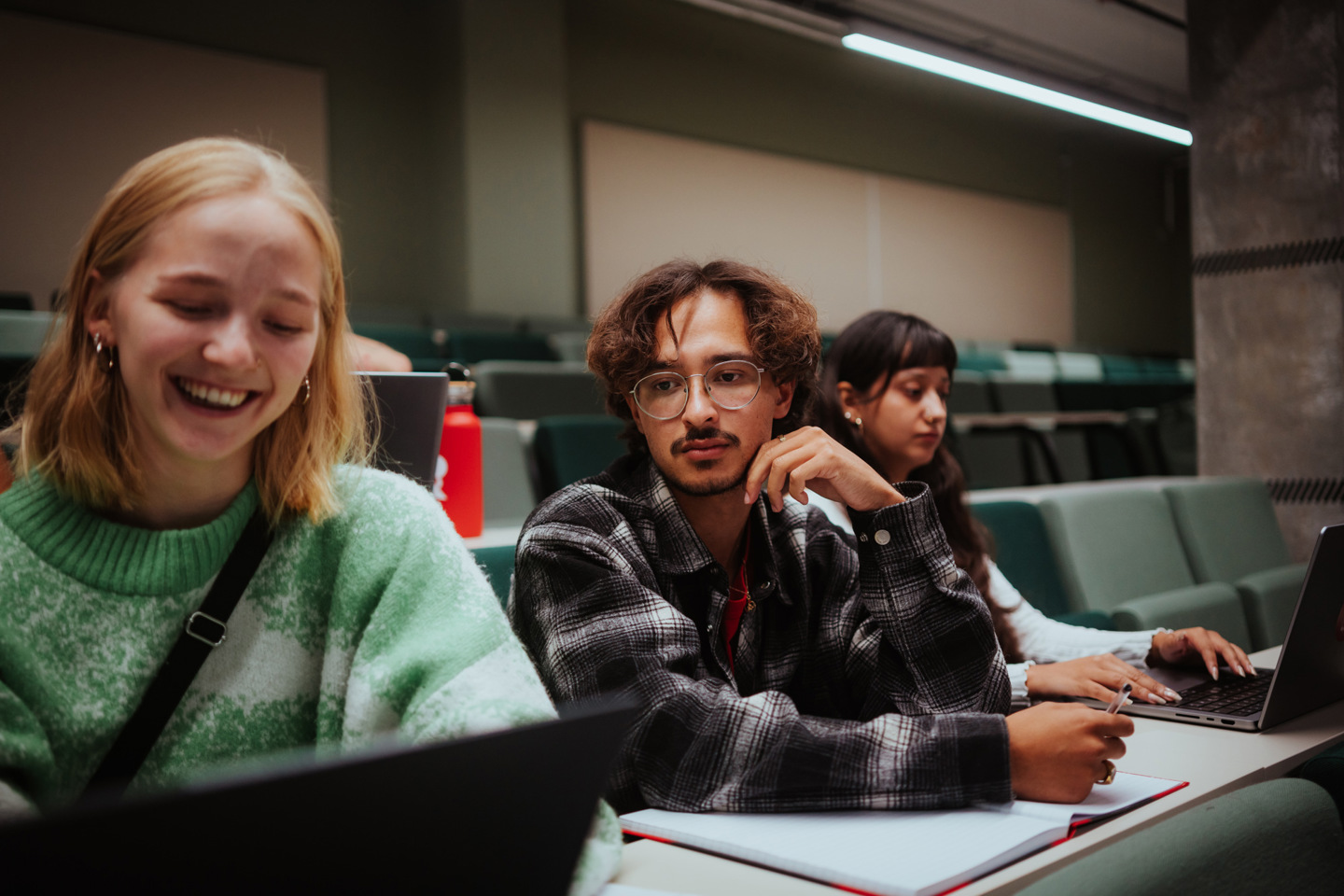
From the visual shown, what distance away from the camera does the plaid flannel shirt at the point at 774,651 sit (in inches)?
36.8

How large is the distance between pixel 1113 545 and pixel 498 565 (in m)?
1.92

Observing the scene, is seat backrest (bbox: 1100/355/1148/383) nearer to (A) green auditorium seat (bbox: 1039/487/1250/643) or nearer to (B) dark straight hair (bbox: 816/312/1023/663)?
(A) green auditorium seat (bbox: 1039/487/1250/643)

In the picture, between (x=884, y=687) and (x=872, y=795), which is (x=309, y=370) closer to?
(x=872, y=795)

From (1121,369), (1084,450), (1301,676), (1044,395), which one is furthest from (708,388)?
(1121,369)

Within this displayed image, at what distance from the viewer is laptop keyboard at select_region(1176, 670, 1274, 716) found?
1.30 m

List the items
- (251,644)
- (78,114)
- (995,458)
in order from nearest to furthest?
1. (251,644)
2. (995,458)
3. (78,114)

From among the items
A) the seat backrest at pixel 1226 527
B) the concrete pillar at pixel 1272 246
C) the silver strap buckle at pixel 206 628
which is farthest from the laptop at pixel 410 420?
the concrete pillar at pixel 1272 246

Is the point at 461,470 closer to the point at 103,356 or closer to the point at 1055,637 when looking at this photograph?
the point at 103,356

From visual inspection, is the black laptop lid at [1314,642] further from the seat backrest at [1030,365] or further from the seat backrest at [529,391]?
the seat backrest at [1030,365]

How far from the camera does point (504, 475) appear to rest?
2.33 m

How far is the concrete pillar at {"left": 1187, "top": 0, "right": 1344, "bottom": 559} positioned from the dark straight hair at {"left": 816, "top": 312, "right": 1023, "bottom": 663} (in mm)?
2147

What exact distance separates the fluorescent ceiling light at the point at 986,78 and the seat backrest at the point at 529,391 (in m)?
3.18

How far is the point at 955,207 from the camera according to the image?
9867mm

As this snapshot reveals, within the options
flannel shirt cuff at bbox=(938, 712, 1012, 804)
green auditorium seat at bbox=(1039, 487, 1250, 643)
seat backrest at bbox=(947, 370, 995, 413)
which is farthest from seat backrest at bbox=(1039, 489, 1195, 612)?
seat backrest at bbox=(947, 370, 995, 413)
